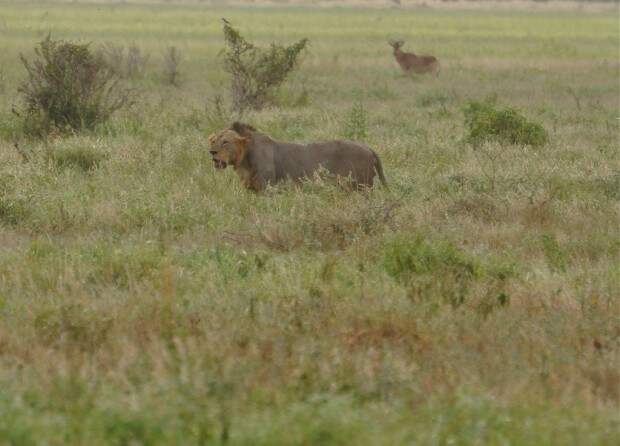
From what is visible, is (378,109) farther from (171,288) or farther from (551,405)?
(551,405)

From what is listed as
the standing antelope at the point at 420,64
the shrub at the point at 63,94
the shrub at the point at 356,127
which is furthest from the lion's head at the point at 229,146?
the standing antelope at the point at 420,64

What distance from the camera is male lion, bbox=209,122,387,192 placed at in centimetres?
1185

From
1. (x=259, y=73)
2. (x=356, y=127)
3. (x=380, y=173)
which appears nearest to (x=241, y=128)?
(x=380, y=173)

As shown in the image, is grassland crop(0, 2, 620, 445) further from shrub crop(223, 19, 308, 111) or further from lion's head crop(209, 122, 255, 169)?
shrub crop(223, 19, 308, 111)

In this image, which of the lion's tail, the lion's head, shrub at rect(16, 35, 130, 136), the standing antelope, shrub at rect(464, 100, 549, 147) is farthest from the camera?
the standing antelope

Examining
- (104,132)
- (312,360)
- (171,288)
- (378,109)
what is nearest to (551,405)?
(312,360)

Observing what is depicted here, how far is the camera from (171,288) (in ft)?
25.3

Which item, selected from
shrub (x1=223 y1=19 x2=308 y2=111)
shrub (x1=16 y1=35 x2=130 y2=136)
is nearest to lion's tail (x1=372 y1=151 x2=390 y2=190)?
shrub (x1=16 y1=35 x2=130 y2=136)

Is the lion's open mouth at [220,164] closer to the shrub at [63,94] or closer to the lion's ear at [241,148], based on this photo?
the lion's ear at [241,148]

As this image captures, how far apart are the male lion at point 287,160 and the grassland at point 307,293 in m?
0.31

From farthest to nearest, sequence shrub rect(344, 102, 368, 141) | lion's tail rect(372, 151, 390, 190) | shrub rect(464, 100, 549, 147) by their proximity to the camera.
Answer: shrub rect(344, 102, 368, 141), shrub rect(464, 100, 549, 147), lion's tail rect(372, 151, 390, 190)

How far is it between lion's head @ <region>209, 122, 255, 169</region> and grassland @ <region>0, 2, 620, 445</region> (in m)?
0.28

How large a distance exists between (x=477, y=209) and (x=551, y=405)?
557cm

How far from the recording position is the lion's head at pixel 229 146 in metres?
11.8
